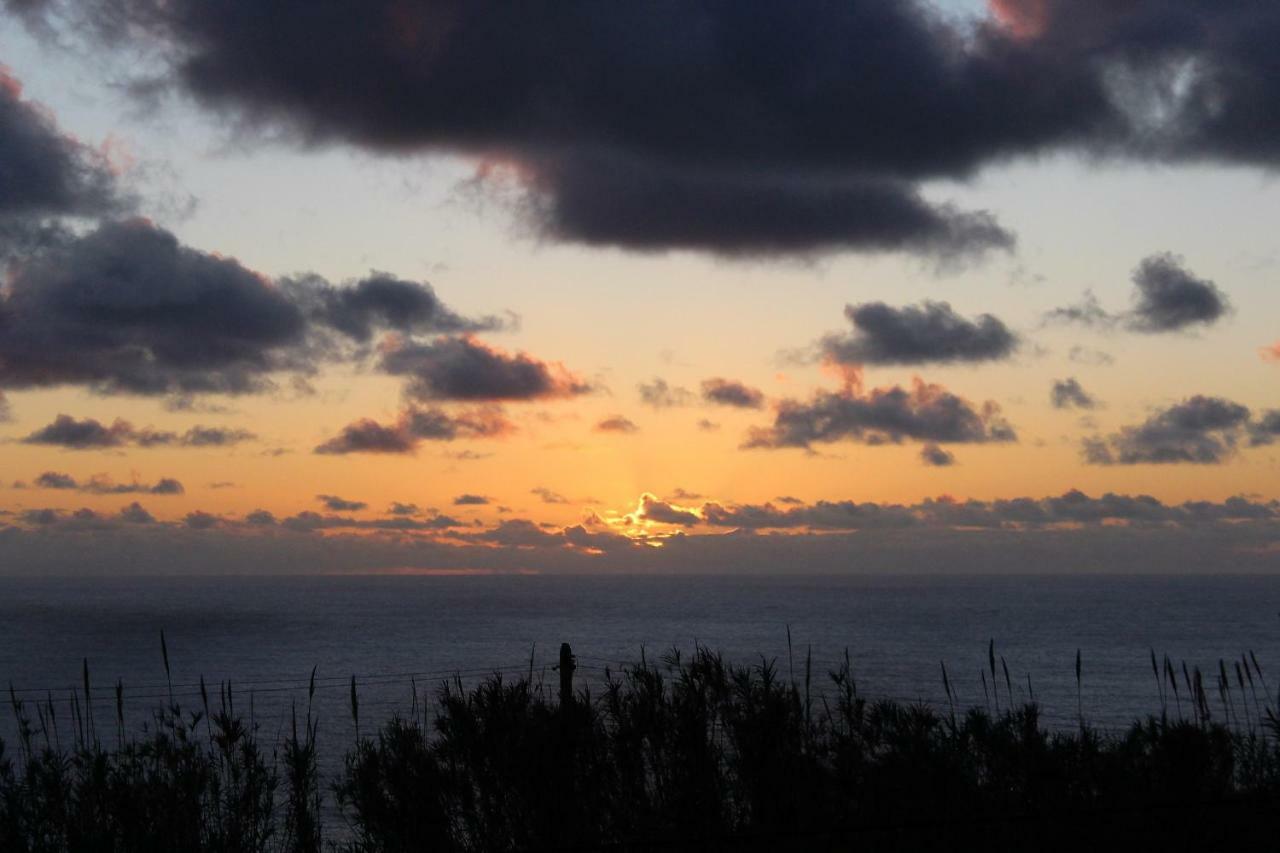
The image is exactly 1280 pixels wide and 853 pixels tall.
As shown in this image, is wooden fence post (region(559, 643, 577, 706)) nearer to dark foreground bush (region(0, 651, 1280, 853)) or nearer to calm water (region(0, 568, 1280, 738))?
dark foreground bush (region(0, 651, 1280, 853))

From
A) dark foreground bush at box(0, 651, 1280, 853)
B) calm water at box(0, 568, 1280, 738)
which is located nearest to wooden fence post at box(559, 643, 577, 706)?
dark foreground bush at box(0, 651, 1280, 853)

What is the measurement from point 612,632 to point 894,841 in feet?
430

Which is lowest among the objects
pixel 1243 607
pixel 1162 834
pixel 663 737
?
pixel 1243 607

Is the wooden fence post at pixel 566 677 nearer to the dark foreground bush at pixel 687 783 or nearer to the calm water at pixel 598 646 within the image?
the dark foreground bush at pixel 687 783

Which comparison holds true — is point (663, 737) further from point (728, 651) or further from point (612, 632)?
point (612, 632)

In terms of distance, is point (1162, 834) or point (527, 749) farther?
point (527, 749)

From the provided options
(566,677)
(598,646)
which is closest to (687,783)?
(566,677)

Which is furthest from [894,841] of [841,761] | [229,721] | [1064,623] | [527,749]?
[1064,623]

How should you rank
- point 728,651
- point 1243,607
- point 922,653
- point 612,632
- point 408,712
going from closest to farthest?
1. point 408,712
2. point 922,653
3. point 728,651
4. point 612,632
5. point 1243,607

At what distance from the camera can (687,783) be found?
1127 centimetres

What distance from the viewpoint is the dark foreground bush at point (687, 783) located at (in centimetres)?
1039

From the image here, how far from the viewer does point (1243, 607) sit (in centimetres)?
19388

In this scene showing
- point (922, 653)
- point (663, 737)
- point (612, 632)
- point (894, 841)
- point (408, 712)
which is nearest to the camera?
point (894, 841)

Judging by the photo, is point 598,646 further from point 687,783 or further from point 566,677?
point 687,783
